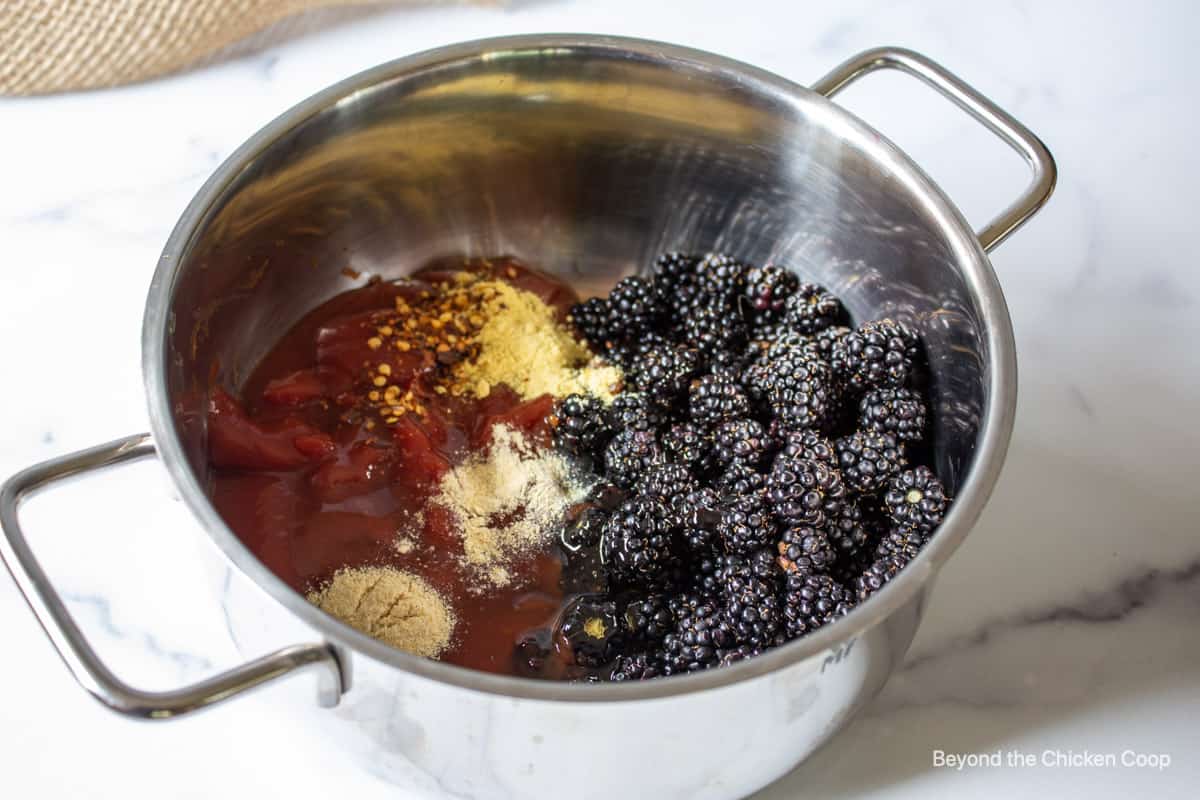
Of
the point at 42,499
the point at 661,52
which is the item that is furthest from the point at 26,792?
the point at 661,52

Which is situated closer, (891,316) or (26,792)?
(26,792)

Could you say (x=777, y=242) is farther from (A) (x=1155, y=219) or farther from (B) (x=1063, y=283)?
(A) (x=1155, y=219)

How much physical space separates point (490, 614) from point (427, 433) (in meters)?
0.22

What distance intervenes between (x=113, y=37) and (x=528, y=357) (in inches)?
28.9

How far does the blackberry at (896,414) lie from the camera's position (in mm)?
1262

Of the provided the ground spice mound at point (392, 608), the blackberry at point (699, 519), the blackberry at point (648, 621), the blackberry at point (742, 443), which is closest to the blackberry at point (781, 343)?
the blackberry at point (742, 443)

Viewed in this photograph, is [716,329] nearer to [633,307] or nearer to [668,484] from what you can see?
[633,307]

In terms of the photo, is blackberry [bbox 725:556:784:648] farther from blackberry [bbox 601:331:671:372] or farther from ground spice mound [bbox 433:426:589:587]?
blackberry [bbox 601:331:671:372]

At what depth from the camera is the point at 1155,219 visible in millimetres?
1611

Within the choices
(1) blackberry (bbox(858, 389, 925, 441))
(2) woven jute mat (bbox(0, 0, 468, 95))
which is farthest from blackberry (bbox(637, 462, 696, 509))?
(2) woven jute mat (bbox(0, 0, 468, 95))

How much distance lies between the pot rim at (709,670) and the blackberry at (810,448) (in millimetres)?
173

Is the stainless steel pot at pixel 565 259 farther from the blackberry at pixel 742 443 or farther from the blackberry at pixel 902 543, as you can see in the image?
the blackberry at pixel 742 443

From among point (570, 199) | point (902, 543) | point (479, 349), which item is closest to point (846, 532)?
point (902, 543)

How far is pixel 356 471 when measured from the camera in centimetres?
127
